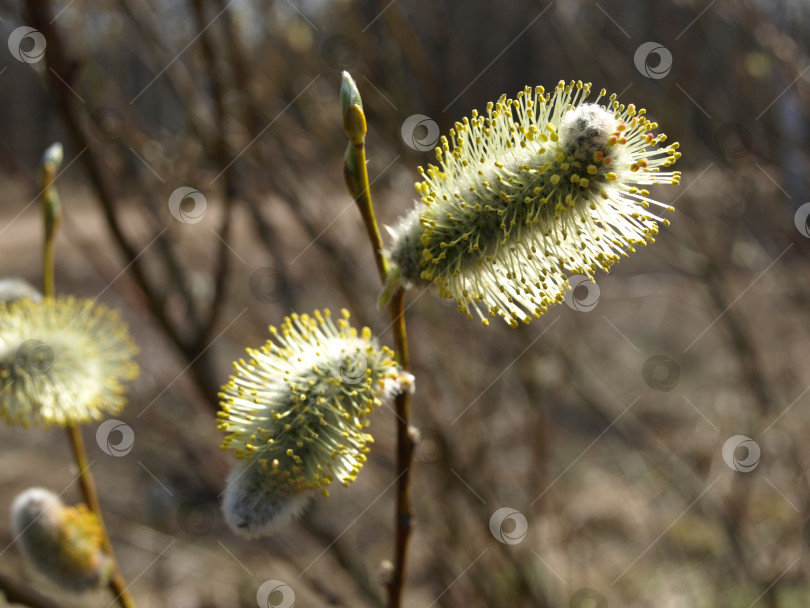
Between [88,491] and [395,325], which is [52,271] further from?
[395,325]

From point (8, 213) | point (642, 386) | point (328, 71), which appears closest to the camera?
point (328, 71)

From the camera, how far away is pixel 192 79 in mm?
2656

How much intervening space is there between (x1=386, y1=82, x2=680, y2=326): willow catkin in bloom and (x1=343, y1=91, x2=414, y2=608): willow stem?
0.16 ft

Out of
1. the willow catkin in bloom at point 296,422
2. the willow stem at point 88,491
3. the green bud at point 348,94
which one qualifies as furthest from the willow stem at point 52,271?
the green bud at point 348,94

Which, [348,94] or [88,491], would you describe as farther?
[88,491]

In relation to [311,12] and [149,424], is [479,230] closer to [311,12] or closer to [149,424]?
[149,424]

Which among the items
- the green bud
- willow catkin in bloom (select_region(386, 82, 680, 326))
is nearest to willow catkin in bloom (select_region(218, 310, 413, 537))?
willow catkin in bloom (select_region(386, 82, 680, 326))

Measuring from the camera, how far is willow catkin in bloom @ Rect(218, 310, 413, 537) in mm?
1042

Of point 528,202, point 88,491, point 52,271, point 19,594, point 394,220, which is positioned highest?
point 394,220

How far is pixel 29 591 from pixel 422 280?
A: 3.07 feet

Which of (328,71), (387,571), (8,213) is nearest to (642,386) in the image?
(328,71)

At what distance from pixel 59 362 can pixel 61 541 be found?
0.33 metres

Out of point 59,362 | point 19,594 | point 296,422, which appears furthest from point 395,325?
point 19,594

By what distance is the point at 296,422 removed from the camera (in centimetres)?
107
